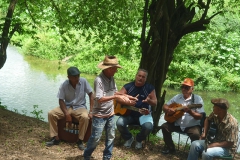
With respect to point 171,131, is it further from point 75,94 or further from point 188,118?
point 75,94

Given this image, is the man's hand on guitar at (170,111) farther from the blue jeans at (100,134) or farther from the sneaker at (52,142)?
the sneaker at (52,142)

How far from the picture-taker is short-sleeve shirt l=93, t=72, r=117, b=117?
400 centimetres

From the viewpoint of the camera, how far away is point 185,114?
5168 millimetres

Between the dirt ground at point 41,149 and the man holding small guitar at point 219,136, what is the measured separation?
75cm

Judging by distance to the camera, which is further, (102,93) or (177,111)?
(177,111)

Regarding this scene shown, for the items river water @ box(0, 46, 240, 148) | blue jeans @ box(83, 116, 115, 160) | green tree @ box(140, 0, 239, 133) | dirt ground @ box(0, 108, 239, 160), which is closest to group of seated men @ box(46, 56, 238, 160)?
blue jeans @ box(83, 116, 115, 160)

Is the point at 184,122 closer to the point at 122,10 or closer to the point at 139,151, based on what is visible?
the point at 139,151

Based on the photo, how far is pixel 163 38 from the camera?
5996mm

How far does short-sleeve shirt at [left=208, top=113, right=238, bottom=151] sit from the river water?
4.54 meters

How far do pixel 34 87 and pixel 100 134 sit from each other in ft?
34.5

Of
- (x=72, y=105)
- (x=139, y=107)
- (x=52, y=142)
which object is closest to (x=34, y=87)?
(x=72, y=105)

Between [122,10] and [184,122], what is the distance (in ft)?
13.1

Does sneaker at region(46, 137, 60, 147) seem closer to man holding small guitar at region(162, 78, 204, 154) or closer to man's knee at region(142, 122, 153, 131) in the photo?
man's knee at region(142, 122, 153, 131)

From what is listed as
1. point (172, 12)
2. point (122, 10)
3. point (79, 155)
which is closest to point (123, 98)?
point (79, 155)
